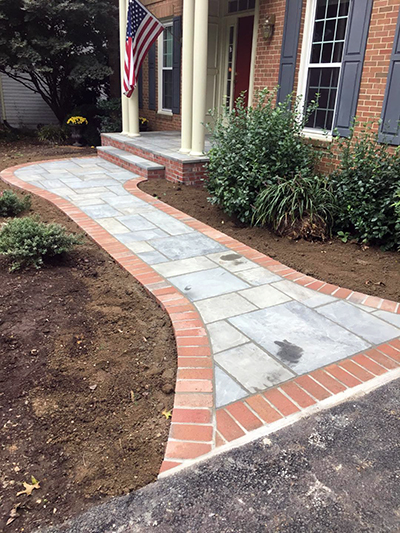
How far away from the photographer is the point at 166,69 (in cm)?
1076

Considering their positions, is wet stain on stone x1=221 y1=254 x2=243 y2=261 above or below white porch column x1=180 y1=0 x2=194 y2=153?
below

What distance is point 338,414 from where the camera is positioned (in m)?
2.30

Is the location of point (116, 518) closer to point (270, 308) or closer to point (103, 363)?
point (103, 363)

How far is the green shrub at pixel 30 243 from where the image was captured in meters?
3.65

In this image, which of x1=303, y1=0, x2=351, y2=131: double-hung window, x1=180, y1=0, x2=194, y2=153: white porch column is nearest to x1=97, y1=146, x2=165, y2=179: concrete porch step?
x1=180, y1=0, x2=194, y2=153: white porch column

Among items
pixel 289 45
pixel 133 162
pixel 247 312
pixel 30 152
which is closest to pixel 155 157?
pixel 133 162

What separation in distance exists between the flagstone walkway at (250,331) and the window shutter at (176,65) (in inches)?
236

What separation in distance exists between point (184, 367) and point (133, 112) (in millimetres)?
8055

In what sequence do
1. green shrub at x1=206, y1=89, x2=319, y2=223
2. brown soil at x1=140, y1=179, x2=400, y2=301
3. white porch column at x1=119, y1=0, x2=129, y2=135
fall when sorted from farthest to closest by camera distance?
white porch column at x1=119, y1=0, x2=129, y2=135
green shrub at x1=206, y1=89, x2=319, y2=223
brown soil at x1=140, y1=179, x2=400, y2=301

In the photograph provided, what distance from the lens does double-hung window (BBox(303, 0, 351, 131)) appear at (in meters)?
5.83

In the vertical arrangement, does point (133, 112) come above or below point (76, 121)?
above

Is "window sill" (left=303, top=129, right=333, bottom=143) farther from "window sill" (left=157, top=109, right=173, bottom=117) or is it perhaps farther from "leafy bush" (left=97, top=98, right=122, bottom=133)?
"leafy bush" (left=97, top=98, right=122, bottom=133)

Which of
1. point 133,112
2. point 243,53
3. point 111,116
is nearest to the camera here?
point 243,53

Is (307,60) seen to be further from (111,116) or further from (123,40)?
(111,116)
